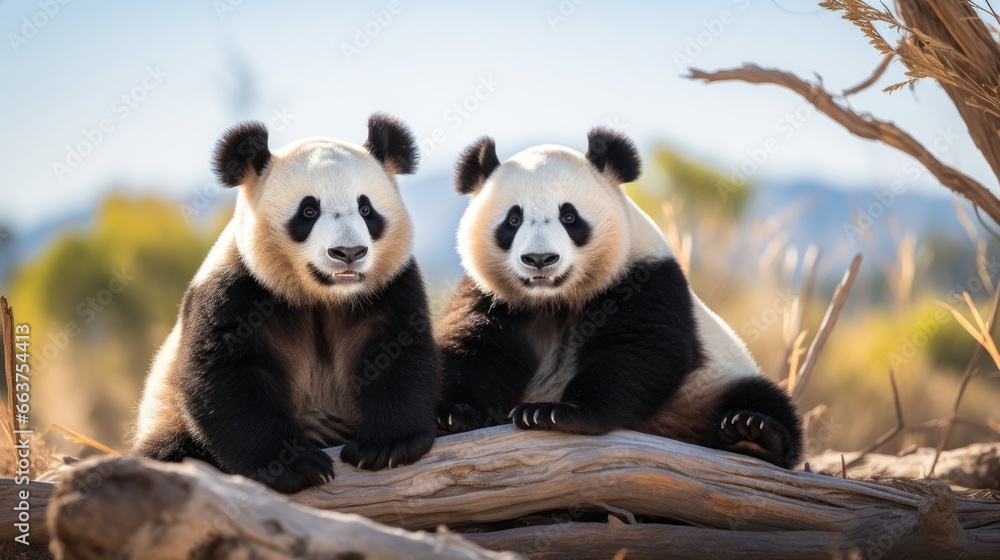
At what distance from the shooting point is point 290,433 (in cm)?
434

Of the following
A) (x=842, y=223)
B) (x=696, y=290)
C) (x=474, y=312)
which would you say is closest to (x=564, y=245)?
(x=474, y=312)

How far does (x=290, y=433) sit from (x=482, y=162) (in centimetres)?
212

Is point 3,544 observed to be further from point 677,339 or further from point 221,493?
point 677,339

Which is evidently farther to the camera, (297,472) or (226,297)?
(226,297)

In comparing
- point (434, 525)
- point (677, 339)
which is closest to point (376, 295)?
point (434, 525)

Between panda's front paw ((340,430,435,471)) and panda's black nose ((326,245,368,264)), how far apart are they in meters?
0.86

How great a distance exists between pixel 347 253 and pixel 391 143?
0.98 metres

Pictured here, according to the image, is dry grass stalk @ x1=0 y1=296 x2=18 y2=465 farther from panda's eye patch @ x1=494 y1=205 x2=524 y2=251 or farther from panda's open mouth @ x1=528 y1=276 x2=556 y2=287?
panda's open mouth @ x1=528 y1=276 x2=556 y2=287

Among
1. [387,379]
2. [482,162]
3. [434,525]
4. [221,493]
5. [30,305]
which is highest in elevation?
[482,162]

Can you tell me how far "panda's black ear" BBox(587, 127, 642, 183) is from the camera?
18.0 ft

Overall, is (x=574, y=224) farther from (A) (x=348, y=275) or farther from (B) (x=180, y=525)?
(B) (x=180, y=525)

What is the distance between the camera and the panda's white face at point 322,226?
4457 millimetres

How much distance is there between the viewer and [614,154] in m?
5.49

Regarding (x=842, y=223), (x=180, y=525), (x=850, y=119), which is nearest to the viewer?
(x=180, y=525)
